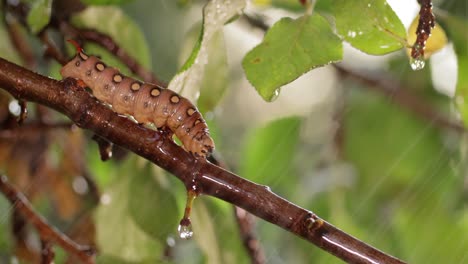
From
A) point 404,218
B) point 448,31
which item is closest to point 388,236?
point 404,218

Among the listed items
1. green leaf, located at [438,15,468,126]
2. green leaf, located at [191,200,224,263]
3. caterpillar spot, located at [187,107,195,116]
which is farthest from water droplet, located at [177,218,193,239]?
green leaf, located at [438,15,468,126]

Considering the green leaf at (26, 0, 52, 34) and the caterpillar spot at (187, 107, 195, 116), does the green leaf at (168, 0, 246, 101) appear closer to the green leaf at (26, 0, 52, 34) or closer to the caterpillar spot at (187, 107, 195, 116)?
the caterpillar spot at (187, 107, 195, 116)

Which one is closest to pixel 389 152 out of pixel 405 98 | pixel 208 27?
pixel 405 98

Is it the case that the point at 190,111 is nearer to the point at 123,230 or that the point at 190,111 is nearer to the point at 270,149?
the point at 123,230

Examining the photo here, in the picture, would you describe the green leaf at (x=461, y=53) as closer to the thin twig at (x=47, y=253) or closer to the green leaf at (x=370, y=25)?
the green leaf at (x=370, y=25)

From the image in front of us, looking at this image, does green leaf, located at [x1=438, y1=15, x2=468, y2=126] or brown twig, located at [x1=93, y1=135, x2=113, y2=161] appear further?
green leaf, located at [x1=438, y1=15, x2=468, y2=126]
